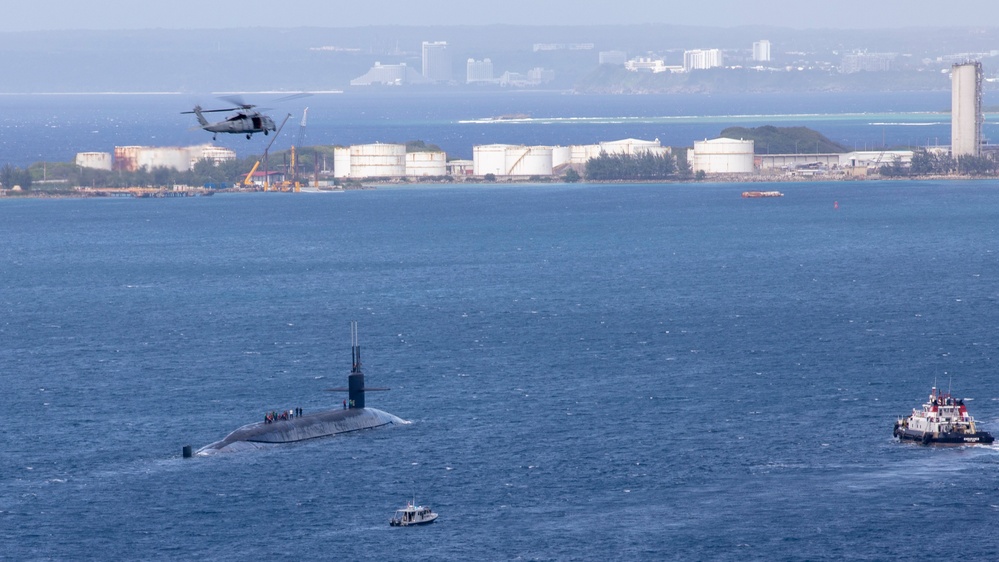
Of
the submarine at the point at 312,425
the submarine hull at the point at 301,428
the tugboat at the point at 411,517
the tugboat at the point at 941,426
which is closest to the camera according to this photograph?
the tugboat at the point at 411,517

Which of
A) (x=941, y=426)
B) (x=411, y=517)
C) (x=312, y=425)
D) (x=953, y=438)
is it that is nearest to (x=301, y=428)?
(x=312, y=425)

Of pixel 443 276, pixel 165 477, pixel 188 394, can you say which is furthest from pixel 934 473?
pixel 443 276

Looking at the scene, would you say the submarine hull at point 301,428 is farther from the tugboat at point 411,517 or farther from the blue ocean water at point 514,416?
the tugboat at point 411,517

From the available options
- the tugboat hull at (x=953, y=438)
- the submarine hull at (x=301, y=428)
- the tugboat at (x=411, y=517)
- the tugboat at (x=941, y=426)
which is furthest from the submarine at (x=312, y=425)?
the tugboat hull at (x=953, y=438)

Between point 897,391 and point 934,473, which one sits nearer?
point 934,473

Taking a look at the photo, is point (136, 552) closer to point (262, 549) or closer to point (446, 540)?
point (262, 549)

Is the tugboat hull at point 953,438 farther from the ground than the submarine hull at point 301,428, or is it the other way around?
the submarine hull at point 301,428
